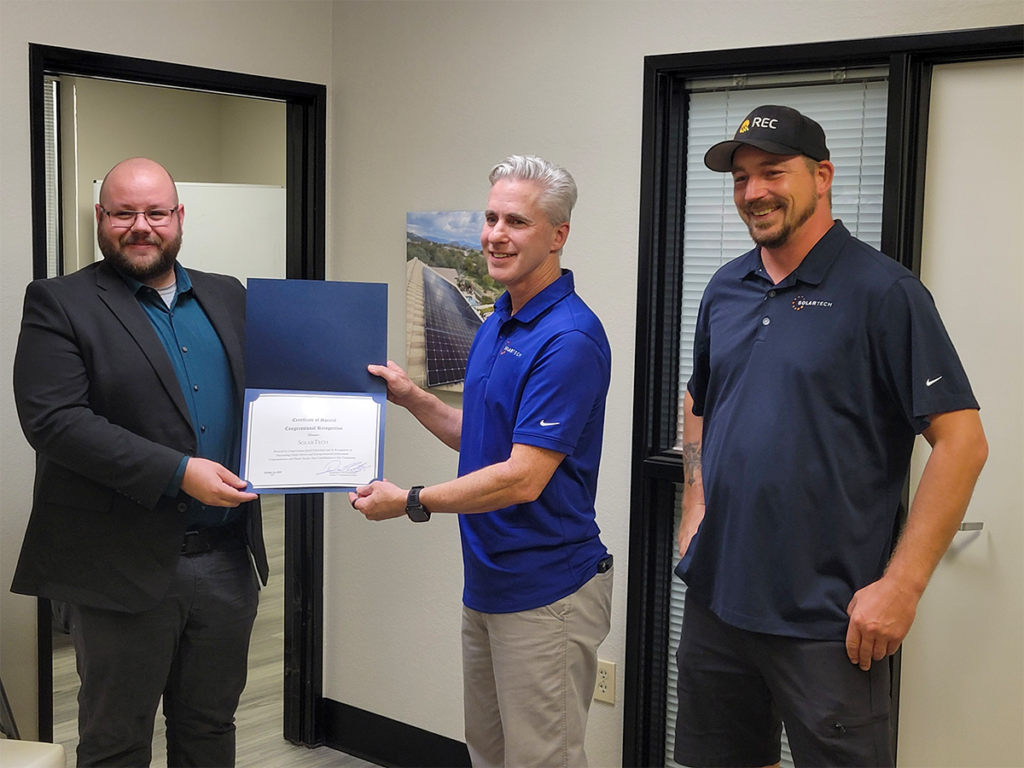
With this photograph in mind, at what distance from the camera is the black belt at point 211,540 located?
7.37 ft

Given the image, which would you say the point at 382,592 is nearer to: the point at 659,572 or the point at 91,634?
the point at 659,572

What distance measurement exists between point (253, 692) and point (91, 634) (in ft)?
5.01

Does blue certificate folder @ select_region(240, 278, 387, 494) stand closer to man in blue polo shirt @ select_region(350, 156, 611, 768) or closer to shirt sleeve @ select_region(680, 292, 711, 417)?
man in blue polo shirt @ select_region(350, 156, 611, 768)

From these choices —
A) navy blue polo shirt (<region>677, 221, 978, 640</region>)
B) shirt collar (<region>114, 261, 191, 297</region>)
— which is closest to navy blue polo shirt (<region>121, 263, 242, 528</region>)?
shirt collar (<region>114, 261, 191, 297</region>)

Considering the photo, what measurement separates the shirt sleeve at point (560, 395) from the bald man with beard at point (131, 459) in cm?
62

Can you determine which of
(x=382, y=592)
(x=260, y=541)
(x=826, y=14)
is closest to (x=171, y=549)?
(x=260, y=541)

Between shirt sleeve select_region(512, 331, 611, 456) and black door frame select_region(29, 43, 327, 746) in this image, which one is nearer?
shirt sleeve select_region(512, 331, 611, 456)

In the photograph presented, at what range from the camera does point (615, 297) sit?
269 centimetres

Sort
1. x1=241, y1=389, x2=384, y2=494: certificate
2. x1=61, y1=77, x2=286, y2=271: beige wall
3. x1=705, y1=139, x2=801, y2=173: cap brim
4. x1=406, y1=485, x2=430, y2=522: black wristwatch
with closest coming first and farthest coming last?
x1=705, y1=139, x2=801, y2=173: cap brim < x1=406, y1=485, x2=430, y2=522: black wristwatch < x1=241, y1=389, x2=384, y2=494: certificate < x1=61, y1=77, x2=286, y2=271: beige wall

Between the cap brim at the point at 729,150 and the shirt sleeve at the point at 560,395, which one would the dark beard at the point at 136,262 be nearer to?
the shirt sleeve at the point at 560,395

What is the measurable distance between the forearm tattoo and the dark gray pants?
3.40 feet

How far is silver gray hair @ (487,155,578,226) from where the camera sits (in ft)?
6.50
